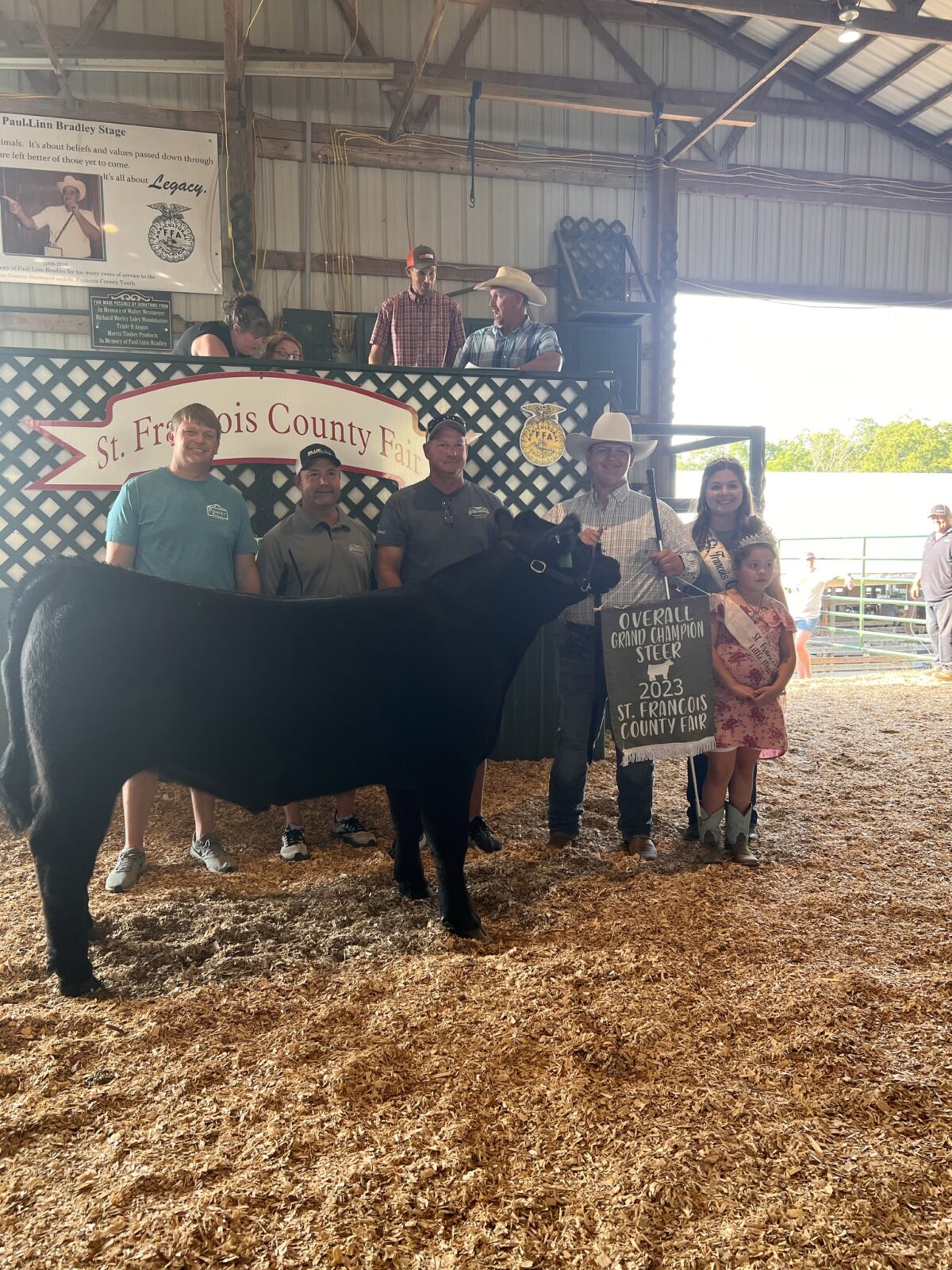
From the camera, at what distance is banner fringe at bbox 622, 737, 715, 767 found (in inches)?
136

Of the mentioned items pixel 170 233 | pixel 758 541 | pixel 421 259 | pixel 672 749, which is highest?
pixel 170 233

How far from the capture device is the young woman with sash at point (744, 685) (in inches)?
137

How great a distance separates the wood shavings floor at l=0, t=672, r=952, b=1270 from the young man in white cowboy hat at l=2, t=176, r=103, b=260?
693cm

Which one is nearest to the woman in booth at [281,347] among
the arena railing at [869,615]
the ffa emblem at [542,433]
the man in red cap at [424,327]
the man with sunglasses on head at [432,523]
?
the man in red cap at [424,327]

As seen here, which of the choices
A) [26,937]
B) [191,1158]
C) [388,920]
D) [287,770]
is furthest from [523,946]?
[26,937]

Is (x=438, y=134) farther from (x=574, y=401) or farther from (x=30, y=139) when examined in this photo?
(x=574, y=401)

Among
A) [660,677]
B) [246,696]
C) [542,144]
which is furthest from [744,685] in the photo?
[542,144]

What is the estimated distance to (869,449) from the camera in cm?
3688

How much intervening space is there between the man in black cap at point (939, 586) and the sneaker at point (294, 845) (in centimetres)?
773

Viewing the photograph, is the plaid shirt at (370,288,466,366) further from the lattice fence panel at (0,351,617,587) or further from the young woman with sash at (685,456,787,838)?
the young woman with sash at (685,456,787,838)

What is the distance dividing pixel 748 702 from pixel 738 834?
588 mm

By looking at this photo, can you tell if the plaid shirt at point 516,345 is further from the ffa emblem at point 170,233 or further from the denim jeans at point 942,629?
the denim jeans at point 942,629

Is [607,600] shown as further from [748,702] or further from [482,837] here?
[482,837]

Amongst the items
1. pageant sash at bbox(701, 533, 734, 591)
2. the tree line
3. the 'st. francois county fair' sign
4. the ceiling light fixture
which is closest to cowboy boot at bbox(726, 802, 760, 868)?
pageant sash at bbox(701, 533, 734, 591)
